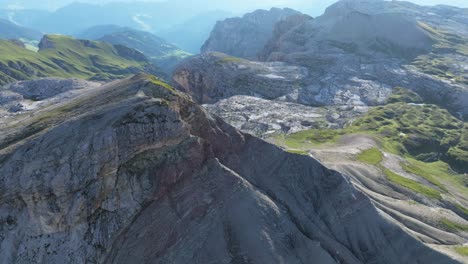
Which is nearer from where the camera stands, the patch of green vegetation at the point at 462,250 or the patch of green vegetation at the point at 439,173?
the patch of green vegetation at the point at 462,250

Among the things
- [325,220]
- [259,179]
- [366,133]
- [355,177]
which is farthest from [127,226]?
[366,133]

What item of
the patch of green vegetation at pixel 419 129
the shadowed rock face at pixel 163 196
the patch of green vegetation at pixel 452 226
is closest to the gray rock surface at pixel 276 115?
the patch of green vegetation at pixel 419 129

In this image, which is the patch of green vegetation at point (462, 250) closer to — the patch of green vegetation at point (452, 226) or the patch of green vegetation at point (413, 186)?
the patch of green vegetation at point (452, 226)

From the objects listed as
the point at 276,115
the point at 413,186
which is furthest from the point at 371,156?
the point at 276,115

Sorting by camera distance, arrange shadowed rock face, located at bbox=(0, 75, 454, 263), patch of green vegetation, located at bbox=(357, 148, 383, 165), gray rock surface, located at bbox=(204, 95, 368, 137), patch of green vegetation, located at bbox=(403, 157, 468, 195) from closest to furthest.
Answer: shadowed rock face, located at bbox=(0, 75, 454, 263) → patch of green vegetation, located at bbox=(357, 148, 383, 165) → patch of green vegetation, located at bbox=(403, 157, 468, 195) → gray rock surface, located at bbox=(204, 95, 368, 137)

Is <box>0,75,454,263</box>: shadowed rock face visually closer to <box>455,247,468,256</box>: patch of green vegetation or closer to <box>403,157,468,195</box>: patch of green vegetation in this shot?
<box>455,247,468,256</box>: patch of green vegetation

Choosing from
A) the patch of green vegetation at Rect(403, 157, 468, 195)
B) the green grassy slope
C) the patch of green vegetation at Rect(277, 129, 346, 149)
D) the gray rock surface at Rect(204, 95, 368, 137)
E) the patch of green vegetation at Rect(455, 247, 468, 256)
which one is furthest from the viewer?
the gray rock surface at Rect(204, 95, 368, 137)

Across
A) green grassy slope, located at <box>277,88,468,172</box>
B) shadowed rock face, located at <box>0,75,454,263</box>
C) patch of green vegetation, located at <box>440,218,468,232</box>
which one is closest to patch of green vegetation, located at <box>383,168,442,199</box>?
patch of green vegetation, located at <box>440,218,468,232</box>

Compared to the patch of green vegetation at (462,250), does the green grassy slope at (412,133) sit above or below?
below
